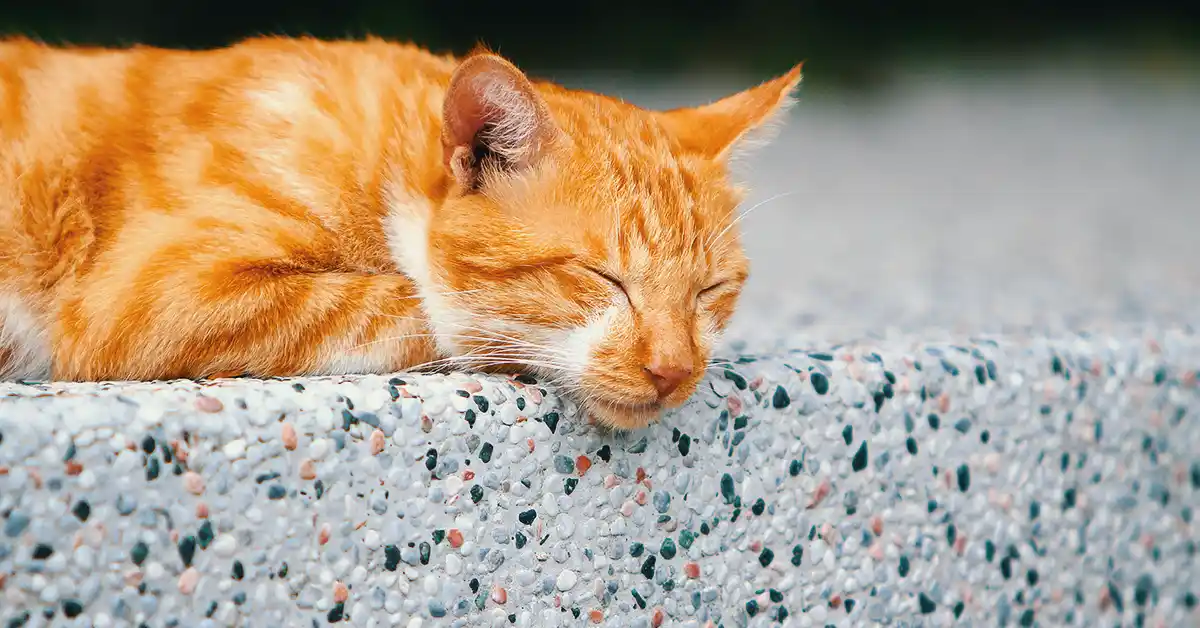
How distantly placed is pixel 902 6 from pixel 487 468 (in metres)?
7.38

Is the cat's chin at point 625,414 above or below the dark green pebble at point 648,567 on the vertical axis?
above

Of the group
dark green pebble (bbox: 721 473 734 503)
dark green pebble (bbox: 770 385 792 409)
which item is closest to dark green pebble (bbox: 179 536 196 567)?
dark green pebble (bbox: 721 473 734 503)

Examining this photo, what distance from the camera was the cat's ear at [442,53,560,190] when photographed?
1.38 meters

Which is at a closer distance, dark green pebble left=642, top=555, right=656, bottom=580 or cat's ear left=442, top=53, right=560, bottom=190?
cat's ear left=442, top=53, right=560, bottom=190

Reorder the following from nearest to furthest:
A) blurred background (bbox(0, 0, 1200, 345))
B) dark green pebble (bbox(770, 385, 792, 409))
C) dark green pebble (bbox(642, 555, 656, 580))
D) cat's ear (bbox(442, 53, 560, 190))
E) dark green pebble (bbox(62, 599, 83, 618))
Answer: dark green pebble (bbox(62, 599, 83, 618)) < cat's ear (bbox(442, 53, 560, 190)) < dark green pebble (bbox(642, 555, 656, 580)) < dark green pebble (bbox(770, 385, 792, 409)) < blurred background (bbox(0, 0, 1200, 345))

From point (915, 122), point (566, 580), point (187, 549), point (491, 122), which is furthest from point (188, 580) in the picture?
point (915, 122)

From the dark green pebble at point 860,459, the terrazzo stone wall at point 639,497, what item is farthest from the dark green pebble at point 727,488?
the dark green pebble at point 860,459

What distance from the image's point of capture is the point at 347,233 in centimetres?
155

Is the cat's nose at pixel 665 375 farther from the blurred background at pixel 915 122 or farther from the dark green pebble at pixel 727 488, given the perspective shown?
the blurred background at pixel 915 122

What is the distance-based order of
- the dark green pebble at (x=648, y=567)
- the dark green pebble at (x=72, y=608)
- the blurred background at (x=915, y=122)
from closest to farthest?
the dark green pebble at (x=72, y=608)
the dark green pebble at (x=648, y=567)
the blurred background at (x=915, y=122)

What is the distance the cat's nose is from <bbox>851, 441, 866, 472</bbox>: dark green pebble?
475 millimetres

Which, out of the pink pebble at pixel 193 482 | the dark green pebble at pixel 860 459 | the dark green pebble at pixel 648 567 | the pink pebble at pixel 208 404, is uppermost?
the pink pebble at pixel 208 404

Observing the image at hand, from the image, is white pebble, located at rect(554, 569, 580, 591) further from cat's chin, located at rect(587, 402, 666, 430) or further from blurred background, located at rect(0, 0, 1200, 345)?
blurred background, located at rect(0, 0, 1200, 345)

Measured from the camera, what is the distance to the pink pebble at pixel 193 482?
121cm
